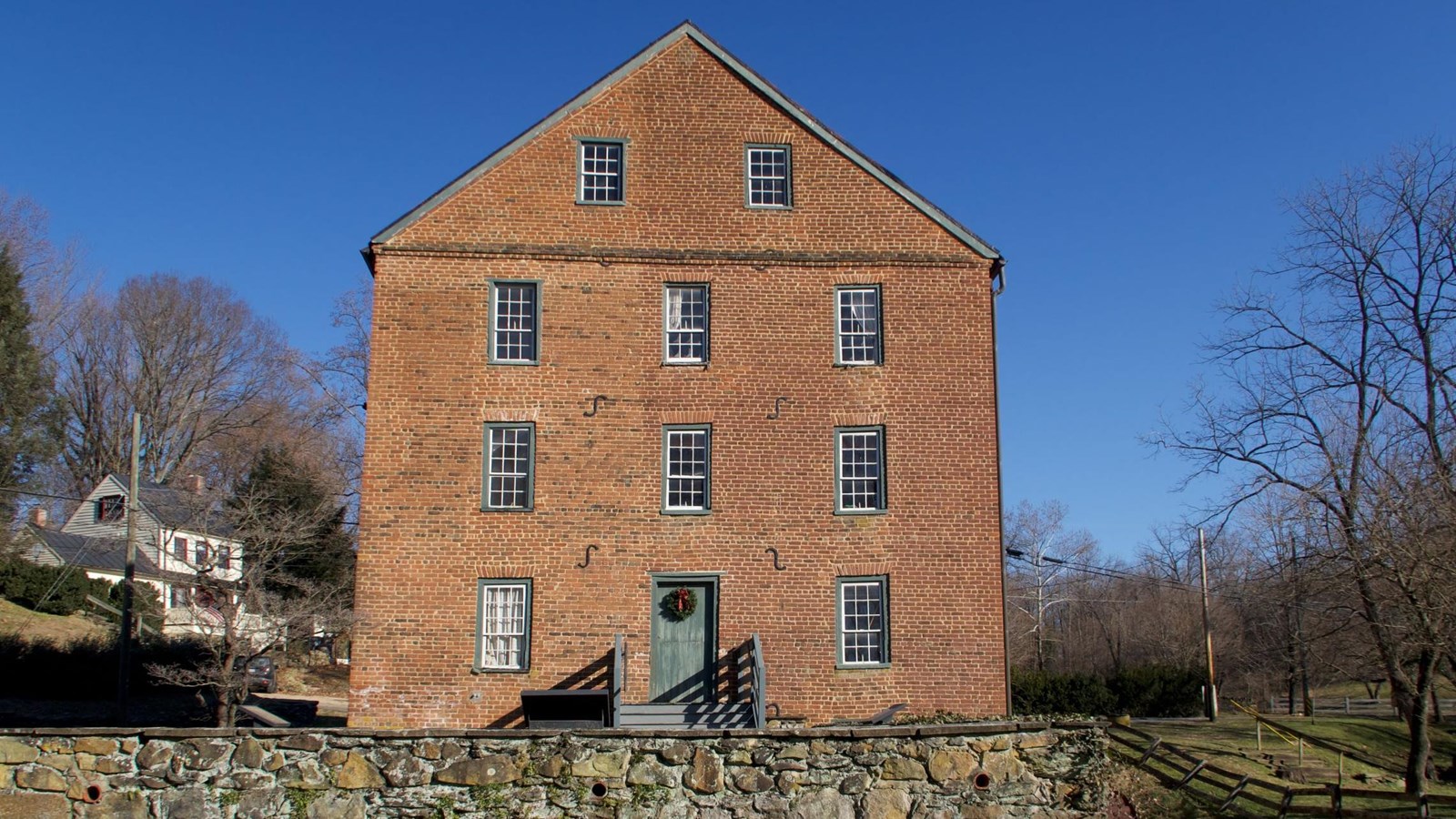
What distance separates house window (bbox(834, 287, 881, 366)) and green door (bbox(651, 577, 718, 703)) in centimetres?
445

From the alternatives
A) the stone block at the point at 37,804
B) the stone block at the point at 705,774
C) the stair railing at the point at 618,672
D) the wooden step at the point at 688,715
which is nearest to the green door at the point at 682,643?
the stair railing at the point at 618,672

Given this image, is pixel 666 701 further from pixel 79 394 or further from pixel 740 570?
pixel 79 394

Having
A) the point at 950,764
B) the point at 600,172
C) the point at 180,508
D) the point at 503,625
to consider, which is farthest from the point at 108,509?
the point at 950,764

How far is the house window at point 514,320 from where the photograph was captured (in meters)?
19.0

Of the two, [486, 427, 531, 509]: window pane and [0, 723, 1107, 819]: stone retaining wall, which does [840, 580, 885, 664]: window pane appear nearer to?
[486, 427, 531, 509]: window pane

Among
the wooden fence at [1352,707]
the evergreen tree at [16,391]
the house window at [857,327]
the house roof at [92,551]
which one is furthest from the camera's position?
the house roof at [92,551]

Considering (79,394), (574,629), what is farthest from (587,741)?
(79,394)

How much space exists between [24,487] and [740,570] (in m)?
30.9

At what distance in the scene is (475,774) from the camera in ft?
28.6

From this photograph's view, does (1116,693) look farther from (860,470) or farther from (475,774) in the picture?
(475,774)

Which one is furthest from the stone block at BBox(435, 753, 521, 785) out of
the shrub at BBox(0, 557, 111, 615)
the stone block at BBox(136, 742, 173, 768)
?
the shrub at BBox(0, 557, 111, 615)

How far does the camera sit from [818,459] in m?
18.9

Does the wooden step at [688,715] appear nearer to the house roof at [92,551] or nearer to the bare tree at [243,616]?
the bare tree at [243,616]

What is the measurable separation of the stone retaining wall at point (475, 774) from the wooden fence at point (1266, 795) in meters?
6.63
